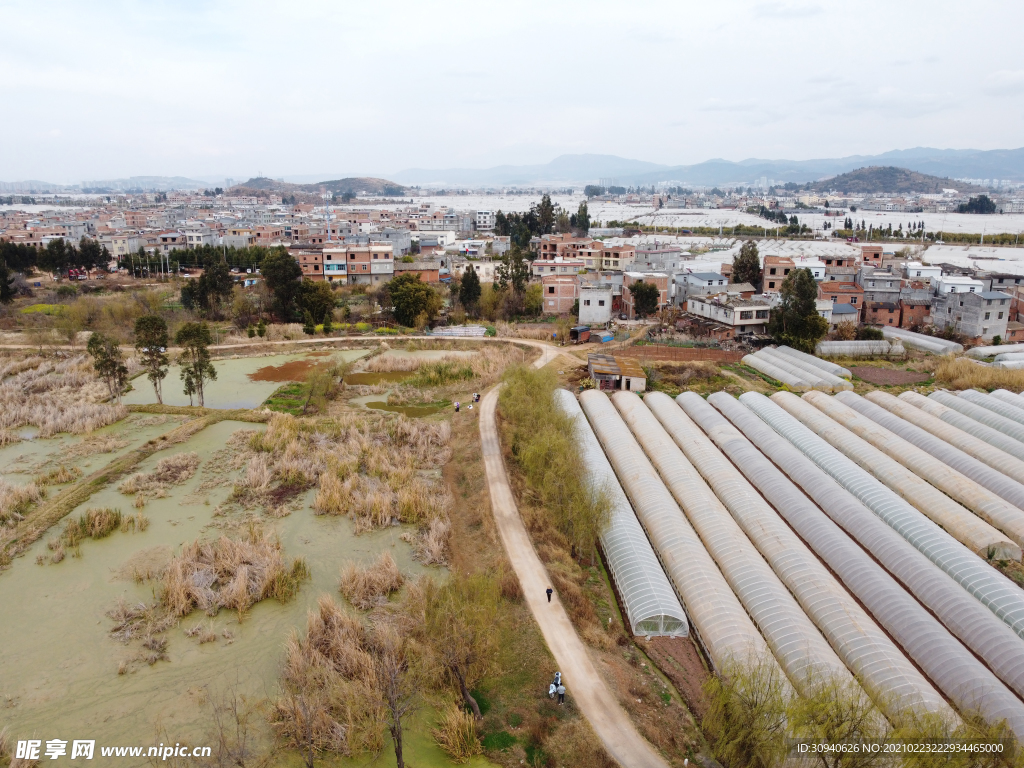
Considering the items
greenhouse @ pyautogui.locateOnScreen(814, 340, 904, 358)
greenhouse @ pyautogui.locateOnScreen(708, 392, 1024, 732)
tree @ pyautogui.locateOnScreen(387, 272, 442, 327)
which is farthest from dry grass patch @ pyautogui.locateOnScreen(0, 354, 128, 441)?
greenhouse @ pyautogui.locateOnScreen(814, 340, 904, 358)

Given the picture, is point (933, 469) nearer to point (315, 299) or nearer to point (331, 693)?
point (331, 693)

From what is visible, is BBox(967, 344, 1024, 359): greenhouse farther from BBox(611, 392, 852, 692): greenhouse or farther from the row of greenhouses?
BBox(611, 392, 852, 692): greenhouse

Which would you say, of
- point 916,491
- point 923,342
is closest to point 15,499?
point 916,491

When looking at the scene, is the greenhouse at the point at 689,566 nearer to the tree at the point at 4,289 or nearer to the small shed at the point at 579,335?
the small shed at the point at 579,335

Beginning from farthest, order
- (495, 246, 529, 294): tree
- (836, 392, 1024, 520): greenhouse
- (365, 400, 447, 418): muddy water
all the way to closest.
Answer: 1. (495, 246, 529, 294): tree
2. (365, 400, 447, 418): muddy water
3. (836, 392, 1024, 520): greenhouse

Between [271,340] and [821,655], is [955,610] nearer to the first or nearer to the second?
[821,655]
